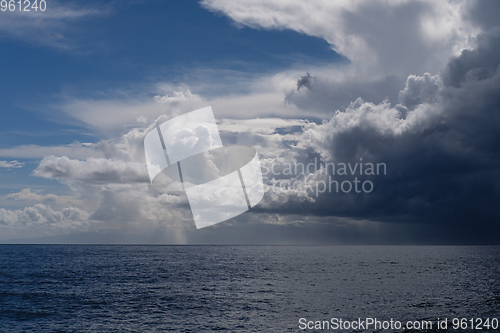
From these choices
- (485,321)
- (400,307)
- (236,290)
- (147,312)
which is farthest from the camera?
(236,290)

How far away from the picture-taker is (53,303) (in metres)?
53.3

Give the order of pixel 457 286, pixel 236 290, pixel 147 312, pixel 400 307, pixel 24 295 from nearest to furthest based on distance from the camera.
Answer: pixel 147 312 → pixel 400 307 → pixel 24 295 → pixel 236 290 → pixel 457 286

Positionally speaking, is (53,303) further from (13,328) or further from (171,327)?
(171,327)

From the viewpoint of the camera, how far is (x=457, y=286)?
74688 millimetres

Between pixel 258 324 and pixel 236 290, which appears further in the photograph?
pixel 236 290

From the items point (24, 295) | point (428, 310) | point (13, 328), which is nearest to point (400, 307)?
point (428, 310)

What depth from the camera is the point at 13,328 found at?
39.8 m

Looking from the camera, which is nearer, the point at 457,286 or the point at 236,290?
the point at 236,290

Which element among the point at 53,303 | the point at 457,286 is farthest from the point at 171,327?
the point at 457,286

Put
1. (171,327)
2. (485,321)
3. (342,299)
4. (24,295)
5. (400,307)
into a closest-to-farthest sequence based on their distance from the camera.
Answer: (171,327) < (485,321) < (400,307) < (342,299) < (24,295)

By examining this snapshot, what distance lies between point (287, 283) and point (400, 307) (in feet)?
96.0

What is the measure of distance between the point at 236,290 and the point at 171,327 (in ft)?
91.7

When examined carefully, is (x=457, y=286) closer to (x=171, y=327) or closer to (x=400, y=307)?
(x=400, y=307)

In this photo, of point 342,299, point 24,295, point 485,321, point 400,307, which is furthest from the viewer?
point 24,295
